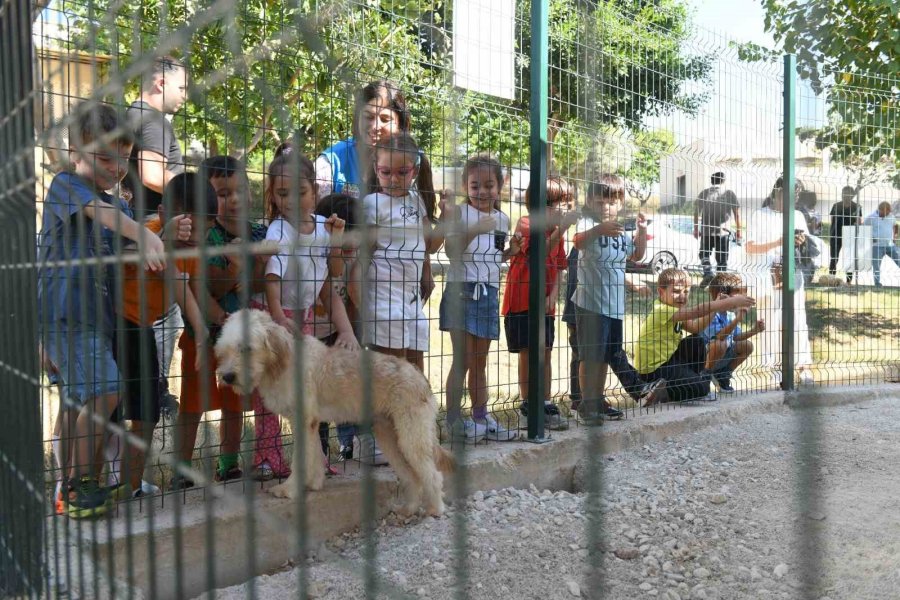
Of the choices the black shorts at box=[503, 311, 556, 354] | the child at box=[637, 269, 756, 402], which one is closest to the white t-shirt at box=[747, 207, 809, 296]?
the child at box=[637, 269, 756, 402]

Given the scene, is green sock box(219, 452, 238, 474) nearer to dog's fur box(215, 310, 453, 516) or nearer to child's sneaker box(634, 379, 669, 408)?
dog's fur box(215, 310, 453, 516)

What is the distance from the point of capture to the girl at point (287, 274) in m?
2.52

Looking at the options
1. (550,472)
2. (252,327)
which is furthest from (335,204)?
(550,472)

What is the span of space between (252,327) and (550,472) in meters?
2.36

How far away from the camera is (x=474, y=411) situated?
4.47m

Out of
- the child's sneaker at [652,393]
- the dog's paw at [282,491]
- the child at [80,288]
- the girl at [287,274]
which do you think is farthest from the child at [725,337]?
the child at [80,288]

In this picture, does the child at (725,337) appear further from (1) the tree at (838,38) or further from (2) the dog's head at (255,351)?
(1) the tree at (838,38)

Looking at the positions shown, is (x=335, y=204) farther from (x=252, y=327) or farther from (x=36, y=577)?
(x=36, y=577)

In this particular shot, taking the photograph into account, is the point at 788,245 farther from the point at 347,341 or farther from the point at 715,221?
the point at 347,341

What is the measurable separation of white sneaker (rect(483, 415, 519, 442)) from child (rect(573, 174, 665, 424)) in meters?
0.45

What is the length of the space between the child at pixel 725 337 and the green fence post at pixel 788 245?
0.77 ft

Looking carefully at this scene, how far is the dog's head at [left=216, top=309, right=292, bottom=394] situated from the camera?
3.09m

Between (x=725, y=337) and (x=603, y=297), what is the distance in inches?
205

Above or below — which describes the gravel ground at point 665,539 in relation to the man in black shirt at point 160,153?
below
